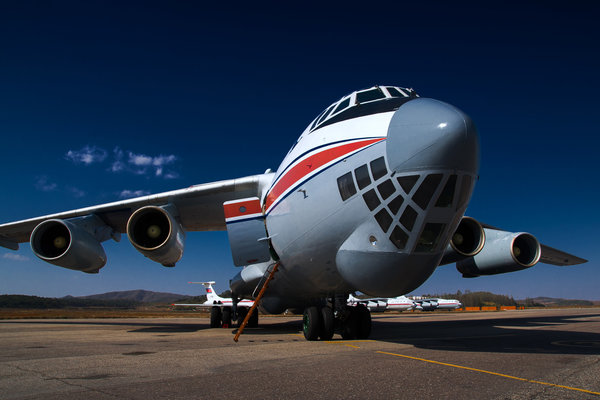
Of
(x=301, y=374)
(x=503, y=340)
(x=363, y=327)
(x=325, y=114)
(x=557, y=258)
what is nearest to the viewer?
(x=301, y=374)

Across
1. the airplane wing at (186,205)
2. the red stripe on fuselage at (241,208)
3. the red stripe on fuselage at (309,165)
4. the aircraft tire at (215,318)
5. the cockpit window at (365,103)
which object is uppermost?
the cockpit window at (365,103)

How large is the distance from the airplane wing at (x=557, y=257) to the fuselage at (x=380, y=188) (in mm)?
9668

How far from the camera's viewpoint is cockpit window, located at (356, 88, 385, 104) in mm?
5505

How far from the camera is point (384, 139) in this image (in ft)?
14.6

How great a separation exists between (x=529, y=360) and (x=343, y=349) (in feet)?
7.22

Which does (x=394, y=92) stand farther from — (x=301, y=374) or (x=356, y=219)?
(x=301, y=374)

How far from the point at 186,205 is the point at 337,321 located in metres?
5.16

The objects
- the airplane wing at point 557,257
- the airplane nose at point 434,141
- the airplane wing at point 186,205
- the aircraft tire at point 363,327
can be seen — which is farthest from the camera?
the airplane wing at point 557,257

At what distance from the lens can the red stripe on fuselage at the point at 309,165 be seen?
189 inches

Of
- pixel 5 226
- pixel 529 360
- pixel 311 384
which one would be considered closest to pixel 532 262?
pixel 529 360

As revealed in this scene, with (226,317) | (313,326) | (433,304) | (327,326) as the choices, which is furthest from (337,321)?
(433,304)

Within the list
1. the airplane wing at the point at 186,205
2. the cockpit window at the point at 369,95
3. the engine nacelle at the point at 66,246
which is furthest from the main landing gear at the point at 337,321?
the engine nacelle at the point at 66,246

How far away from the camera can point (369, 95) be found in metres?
5.60

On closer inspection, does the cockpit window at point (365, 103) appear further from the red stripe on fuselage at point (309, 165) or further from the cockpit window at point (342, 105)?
the red stripe on fuselage at point (309, 165)
